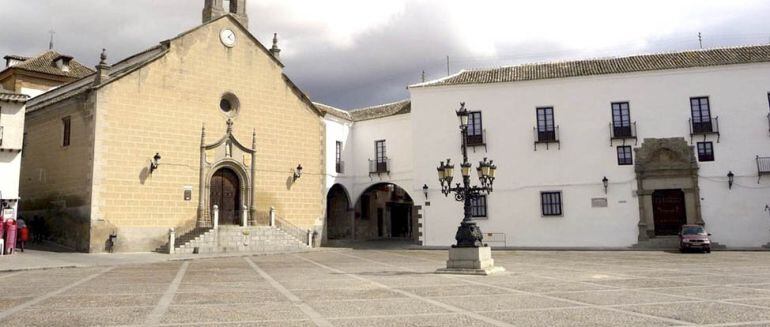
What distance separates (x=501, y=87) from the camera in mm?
24344

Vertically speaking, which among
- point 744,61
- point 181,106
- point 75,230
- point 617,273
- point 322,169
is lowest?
point 617,273

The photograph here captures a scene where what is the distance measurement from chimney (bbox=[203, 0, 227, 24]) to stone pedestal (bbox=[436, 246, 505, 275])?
16.2m

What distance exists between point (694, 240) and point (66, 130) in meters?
23.3

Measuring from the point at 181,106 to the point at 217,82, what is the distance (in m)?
2.01

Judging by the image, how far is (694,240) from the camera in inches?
750

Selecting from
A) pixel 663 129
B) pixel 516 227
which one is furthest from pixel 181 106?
pixel 663 129

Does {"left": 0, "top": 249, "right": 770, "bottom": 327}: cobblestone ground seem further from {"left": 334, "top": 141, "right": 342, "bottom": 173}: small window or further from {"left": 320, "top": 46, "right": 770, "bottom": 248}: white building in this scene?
{"left": 334, "top": 141, "right": 342, "bottom": 173}: small window

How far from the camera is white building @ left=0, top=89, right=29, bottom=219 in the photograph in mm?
18094

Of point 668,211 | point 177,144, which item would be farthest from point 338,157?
point 668,211

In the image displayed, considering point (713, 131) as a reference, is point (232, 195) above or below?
below

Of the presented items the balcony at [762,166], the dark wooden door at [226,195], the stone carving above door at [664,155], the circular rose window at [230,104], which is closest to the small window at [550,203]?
the stone carving above door at [664,155]

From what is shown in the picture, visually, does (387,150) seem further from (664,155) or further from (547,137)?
(664,155)

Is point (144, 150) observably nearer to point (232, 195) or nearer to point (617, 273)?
point (232, 195)

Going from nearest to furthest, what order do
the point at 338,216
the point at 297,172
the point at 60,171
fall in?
the point at 60,171 → the point at 297,172 → the point at 338,216
